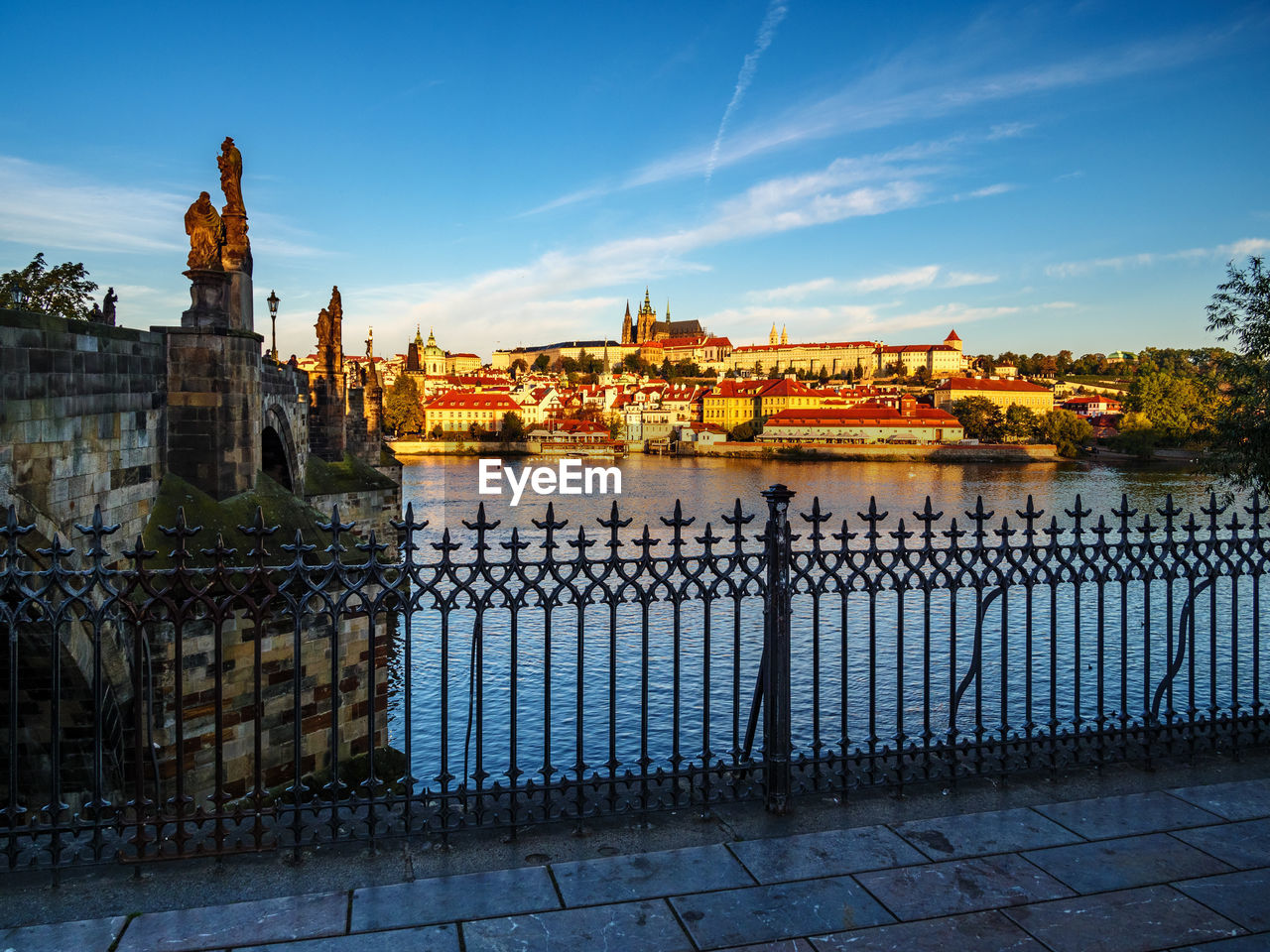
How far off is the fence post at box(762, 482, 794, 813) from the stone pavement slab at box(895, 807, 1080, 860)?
0.67 metres

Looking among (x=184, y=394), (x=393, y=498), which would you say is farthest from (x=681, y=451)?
(x=184, y=394)

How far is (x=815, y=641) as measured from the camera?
546cm

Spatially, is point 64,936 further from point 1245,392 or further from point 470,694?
point 1245,392

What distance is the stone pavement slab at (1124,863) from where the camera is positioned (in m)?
4.63

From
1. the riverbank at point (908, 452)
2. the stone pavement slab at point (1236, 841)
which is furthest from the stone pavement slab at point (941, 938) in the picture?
the riverbank at point (908, 452)

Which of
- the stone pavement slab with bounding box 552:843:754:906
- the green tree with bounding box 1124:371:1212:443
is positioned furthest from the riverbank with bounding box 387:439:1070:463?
the stone pavement slab with bounding box 552:843:754:906

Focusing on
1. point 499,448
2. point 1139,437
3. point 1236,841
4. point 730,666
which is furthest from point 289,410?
point 499,448

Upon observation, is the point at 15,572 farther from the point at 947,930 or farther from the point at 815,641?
the point at 947,930

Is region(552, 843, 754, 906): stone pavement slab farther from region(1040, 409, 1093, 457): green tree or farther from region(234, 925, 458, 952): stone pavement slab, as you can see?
region(1040, 409, 1093, 457): green tree

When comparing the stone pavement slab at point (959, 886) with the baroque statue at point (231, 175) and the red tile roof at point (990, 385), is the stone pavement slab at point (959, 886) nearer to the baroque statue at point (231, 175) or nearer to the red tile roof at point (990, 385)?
the baroque statue at point (231, 175)

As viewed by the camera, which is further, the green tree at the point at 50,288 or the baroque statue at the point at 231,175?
the green tree at the point at 50,288

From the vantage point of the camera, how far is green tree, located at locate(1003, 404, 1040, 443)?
122 metres

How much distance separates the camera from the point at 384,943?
406 centimetres

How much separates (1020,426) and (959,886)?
127 m
